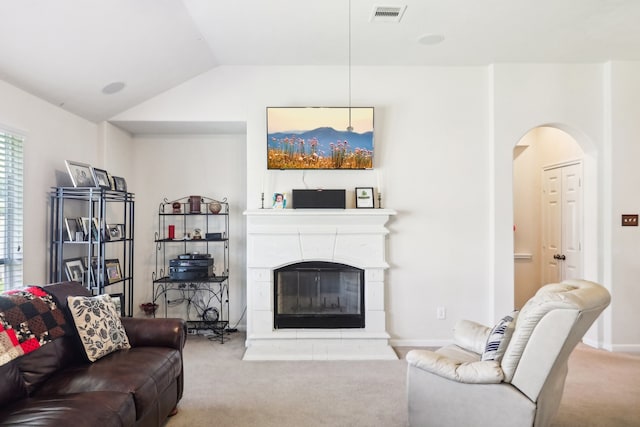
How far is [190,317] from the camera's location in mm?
4570

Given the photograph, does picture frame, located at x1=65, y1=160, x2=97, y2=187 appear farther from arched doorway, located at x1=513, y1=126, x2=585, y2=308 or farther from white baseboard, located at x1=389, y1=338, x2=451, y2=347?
arched doorway, located at x1=513, y1=126, x2=585, y2=308

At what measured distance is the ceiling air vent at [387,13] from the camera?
2.95 meters

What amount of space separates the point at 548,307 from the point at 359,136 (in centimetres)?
255

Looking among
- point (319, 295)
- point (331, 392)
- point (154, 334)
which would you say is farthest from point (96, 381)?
point (319, 295)

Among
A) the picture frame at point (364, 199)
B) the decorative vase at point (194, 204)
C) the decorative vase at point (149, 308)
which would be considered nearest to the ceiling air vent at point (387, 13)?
the picture frame at point (364, 199)

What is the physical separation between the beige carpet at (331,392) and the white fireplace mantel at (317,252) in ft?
1.19

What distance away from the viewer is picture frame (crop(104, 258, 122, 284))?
3.67 m

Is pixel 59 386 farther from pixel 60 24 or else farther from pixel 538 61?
pixel 538 61

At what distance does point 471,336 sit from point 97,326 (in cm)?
248

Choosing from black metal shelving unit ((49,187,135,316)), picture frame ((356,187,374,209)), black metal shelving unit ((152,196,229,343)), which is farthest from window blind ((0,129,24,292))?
picture frame ((356,187,374,209))

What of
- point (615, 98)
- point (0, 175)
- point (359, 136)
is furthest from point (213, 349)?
point (615, 98)

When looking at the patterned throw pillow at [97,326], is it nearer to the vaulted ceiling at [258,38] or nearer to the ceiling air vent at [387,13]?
the vaulted ceiling at [258,38]

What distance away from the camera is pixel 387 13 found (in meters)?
3.03

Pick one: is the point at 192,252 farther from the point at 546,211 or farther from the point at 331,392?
the point at 546,211
